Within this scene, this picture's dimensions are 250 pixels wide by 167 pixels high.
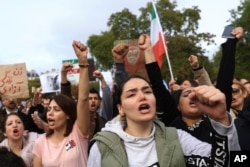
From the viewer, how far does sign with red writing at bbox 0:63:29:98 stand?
8.70m

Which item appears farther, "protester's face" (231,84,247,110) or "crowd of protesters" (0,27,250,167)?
"protester's face" (231,84,247,110)

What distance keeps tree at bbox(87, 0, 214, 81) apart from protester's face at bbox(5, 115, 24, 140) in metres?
28.3

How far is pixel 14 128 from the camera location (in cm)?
455

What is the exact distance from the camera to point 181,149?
8.48 feet

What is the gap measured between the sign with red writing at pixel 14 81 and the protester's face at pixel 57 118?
458 cm

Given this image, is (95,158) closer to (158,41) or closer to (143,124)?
(143,124)

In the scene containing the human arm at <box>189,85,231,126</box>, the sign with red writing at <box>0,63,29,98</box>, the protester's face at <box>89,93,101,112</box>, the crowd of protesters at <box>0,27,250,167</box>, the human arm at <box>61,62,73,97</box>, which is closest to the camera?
the human arm at <box>189,85,231,126</box>

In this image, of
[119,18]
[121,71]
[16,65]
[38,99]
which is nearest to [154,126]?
[121,71]

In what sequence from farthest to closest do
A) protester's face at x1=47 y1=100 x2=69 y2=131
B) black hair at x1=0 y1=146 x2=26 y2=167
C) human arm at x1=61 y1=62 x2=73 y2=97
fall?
human arm at x1=61 y1=62 x2=73 y2=97 < protester's face at x1=47 y1=100 x2=69 y2=131 < black hair at x1=0 y1=146 x2=26 y2=167

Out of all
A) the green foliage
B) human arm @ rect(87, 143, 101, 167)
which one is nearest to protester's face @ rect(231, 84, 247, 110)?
human arm @ rect(87, 143, 101, 167)

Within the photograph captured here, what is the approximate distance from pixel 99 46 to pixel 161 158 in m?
42.5

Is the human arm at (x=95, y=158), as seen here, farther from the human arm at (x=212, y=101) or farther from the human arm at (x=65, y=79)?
the human arm at (x=65, y=79)

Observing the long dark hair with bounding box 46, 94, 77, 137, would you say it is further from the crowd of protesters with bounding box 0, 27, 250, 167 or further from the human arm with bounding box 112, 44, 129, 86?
the human arm with bounding box 112, 44, 129, 86

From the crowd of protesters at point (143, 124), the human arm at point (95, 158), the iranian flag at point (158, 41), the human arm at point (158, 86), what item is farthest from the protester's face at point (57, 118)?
the iranian flag at point (158, 41)
